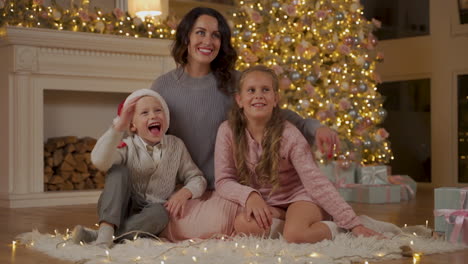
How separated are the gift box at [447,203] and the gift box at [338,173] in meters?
2.40

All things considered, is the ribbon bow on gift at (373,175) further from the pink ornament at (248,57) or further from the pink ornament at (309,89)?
the pink ornament at (248,57)

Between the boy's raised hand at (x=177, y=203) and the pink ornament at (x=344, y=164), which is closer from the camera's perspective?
the boy's raised hand at (x=177, y=203)

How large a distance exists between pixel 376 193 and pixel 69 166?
2227 mm

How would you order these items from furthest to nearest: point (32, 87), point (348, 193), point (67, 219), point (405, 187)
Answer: point (405, 187)
point (348, 193)
point (32, 87)
point (67, 219)

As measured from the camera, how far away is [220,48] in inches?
132

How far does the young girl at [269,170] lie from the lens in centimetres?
283

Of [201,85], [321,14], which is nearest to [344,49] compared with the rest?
[321,14]

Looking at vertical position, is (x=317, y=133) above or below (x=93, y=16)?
below

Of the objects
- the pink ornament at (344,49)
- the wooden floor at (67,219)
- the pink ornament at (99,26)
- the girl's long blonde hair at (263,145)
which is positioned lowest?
the wooden floor at (67,219)

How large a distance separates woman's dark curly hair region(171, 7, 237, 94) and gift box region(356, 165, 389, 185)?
2472 mm

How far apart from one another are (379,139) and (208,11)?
2.91 m

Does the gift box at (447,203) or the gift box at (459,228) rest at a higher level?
the gift box at (447,203)

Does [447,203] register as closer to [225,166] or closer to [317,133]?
[317,133]

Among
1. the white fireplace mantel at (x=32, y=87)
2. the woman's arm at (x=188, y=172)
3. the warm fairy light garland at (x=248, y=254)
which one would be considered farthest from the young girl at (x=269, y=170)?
the white fireplace mantel at (x=32, y=87)
